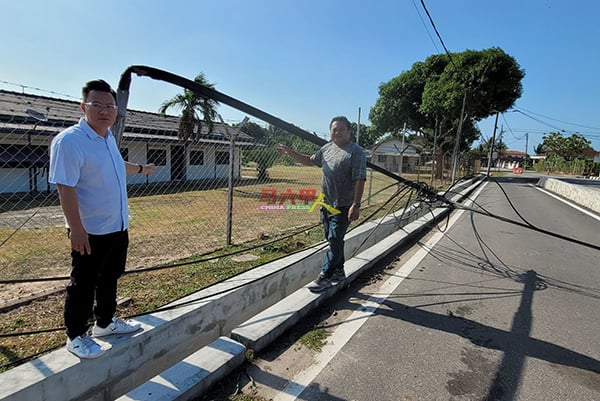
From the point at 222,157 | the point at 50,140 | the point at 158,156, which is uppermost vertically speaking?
the point at 50,140

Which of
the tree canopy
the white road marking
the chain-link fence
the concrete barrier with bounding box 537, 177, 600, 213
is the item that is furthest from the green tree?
the white road marking

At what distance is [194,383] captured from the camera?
2213mm

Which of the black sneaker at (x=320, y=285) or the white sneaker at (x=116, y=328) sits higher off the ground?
the white sneaker at (x=116, y=328)

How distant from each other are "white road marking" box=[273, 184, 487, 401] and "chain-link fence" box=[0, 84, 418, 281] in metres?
1.30

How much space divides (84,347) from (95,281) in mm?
388

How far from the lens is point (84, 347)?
2094 mm

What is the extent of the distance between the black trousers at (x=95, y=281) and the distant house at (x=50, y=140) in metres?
4.10

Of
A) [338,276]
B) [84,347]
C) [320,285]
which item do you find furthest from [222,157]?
[84,347]

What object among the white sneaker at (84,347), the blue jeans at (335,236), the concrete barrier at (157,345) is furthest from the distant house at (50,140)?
the white sneaker at (84,347)

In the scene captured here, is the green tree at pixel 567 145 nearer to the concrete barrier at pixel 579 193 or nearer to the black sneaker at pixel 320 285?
the concrete barrier at pixel 579 193

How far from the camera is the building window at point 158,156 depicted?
18469mm

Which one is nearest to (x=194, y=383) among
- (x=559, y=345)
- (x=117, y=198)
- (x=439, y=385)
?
(x=117, y=198)

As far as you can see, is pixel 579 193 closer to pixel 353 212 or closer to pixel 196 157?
pixel 353 212

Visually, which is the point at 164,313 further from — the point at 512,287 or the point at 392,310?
the point at 512,287
